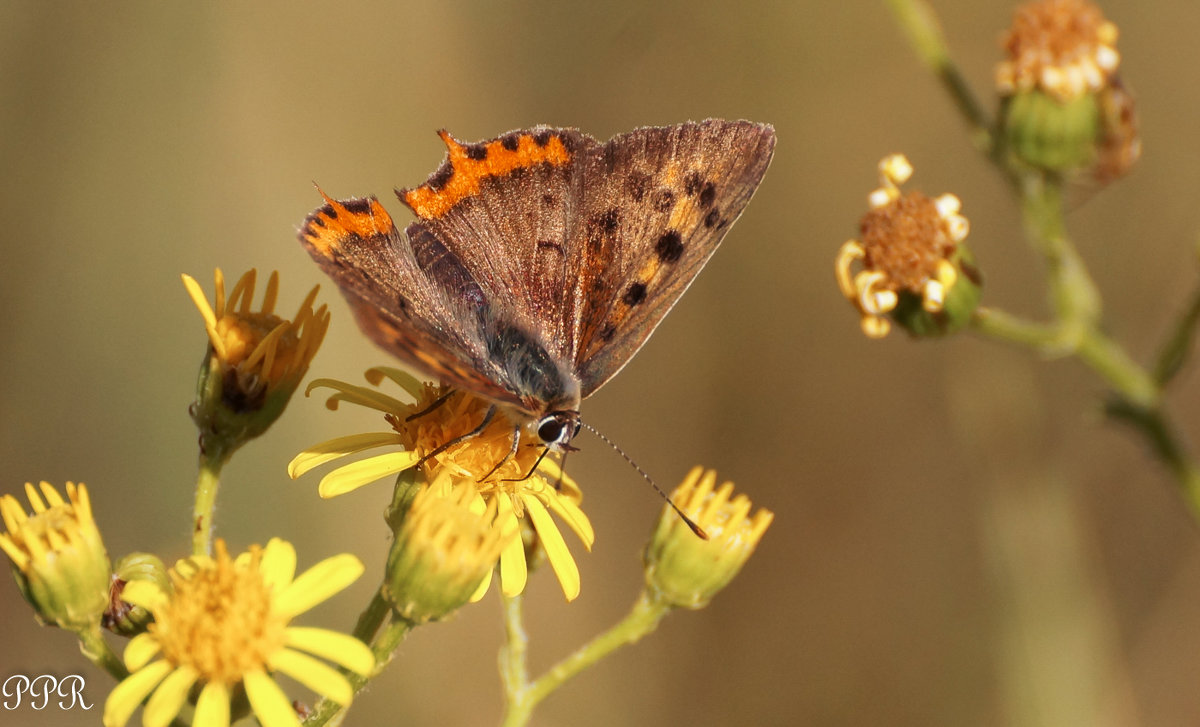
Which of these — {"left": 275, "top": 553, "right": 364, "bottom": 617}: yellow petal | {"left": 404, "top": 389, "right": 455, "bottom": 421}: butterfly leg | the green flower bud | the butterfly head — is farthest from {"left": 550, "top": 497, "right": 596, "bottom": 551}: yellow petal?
the green flower bud

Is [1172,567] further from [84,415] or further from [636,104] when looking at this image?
[84,415]

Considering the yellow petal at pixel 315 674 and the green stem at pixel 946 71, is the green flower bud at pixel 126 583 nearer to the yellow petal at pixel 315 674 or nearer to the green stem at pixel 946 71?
the yellow petal at pixel 315 674

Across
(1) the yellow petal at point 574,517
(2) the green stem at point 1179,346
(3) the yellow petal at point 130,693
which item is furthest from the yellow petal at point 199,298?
(2) the green stem at point 1179,346

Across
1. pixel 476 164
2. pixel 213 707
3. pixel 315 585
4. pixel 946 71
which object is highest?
pixel 476 164

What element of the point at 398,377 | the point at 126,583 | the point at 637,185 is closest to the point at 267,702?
the point at 126,583

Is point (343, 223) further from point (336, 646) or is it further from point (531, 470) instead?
point (336, 646)

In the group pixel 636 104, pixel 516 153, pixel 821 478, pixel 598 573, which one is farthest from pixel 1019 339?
pixel 636 104
